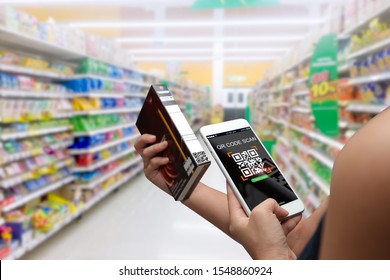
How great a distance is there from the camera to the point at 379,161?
1.09ft

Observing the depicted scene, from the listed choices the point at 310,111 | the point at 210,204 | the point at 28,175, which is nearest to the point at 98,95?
the point at 28,175

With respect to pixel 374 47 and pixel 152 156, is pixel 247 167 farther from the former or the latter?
pixel 374 47

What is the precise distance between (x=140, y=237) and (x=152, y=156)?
239 cm

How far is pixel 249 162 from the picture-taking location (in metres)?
0.69

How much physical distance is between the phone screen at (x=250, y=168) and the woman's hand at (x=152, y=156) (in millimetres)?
104

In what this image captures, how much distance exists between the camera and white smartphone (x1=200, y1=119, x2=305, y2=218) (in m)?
0.66

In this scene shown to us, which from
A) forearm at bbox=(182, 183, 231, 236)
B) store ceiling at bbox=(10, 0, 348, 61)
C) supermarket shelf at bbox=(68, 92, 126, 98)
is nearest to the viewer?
forearm at bbox=(182, 183, 231, 236)

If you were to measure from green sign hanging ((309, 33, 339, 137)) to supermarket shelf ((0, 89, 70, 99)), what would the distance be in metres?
2.11

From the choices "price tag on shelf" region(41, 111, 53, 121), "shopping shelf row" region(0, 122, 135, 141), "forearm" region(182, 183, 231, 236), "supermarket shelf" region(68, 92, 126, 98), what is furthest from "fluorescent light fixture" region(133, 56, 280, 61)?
"forearm" region(182, 183, 231, 236)

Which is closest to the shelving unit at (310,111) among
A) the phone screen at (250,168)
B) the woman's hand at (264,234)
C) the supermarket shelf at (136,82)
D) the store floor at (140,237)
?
the store floor at (140,237)

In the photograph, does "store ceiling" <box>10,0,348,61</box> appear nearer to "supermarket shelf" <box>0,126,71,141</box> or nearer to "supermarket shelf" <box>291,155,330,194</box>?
"supermarket shelf" <box>291,155,330,194</box>

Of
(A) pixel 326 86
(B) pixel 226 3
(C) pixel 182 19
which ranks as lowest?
(A) pixel 326 86

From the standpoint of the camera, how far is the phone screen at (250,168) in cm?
66

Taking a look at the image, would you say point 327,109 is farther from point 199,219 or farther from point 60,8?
point 60,8
